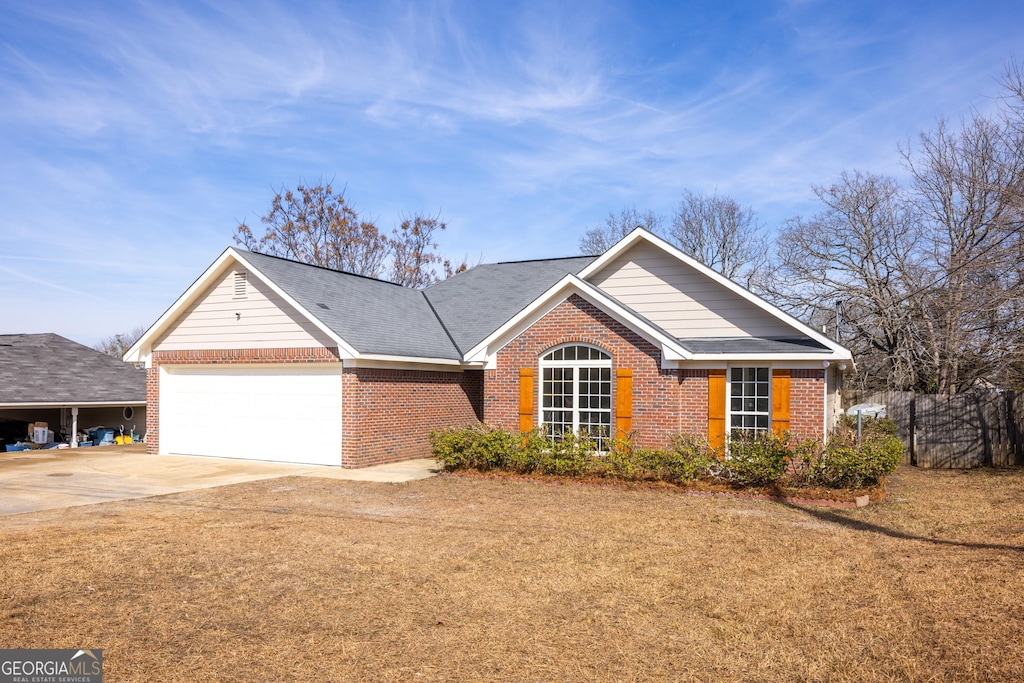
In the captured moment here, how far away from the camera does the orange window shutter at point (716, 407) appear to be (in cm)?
1574

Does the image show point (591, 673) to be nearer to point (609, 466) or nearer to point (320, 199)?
point (609, 466)

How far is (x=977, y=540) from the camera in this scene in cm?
1022

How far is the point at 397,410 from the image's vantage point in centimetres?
1850

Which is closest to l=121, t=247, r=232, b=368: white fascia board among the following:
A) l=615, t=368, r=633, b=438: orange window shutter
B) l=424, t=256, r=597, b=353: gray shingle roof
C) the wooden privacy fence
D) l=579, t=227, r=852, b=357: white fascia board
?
A: l=424, t=256, r=597, b=353: gray shingle roof

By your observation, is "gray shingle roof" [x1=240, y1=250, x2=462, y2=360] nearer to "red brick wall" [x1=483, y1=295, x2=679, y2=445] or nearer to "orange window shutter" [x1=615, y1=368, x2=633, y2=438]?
"red brick wall" [x1=483, y1=295, x2=679, y2=445]

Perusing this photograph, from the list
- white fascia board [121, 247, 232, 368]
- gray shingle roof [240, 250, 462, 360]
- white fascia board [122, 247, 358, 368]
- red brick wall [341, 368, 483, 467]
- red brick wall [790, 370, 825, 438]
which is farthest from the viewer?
white fascia board [121, 247, 232, 368]

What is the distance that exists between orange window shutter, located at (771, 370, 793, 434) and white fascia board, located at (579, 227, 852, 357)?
99cm

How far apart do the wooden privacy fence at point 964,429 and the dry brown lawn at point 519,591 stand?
27.3ft

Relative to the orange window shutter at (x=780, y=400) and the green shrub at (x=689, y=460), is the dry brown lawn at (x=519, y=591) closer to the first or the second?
the green shrub at (x=689, y=460)

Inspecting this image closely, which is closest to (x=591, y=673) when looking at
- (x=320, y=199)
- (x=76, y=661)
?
(x=76, y=661)

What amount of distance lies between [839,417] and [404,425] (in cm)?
1227

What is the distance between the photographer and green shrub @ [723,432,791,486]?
13695 mm

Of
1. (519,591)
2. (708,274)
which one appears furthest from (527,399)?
(519,591)

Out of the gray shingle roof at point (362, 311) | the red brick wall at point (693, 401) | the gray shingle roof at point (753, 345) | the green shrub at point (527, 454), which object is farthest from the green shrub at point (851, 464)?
the gray shingle roof at point (362, 311)
